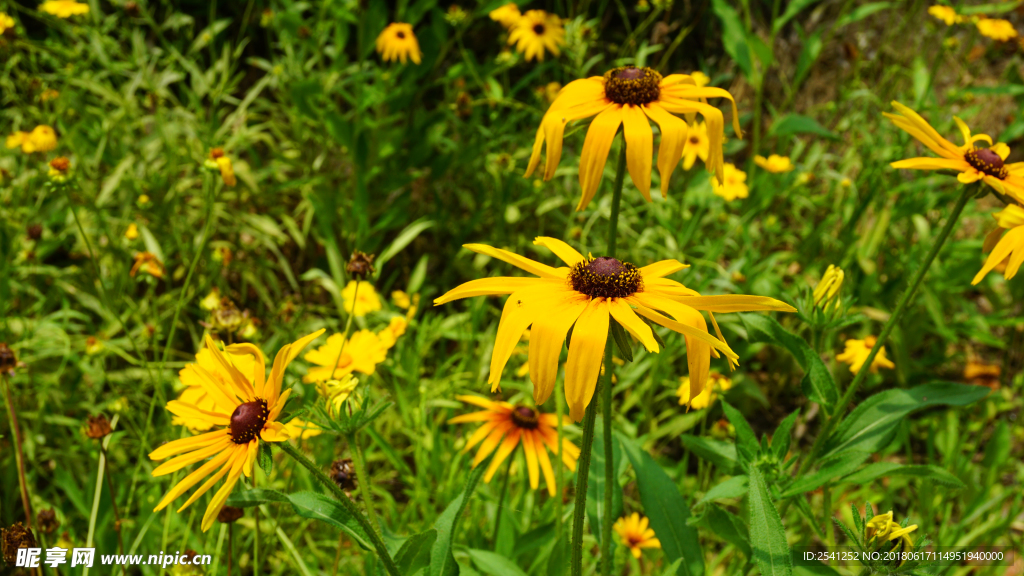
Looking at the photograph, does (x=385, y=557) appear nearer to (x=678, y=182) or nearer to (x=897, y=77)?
(x=678, y=182)

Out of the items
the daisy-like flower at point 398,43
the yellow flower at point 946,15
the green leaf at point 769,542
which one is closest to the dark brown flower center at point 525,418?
the green leaf at point 769,542

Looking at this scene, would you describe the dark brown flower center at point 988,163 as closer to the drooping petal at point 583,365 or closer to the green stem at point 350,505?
the drooping petal at point 583,365

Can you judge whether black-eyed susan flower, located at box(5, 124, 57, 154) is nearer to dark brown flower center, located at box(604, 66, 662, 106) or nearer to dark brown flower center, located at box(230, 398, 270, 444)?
dark brown flower center, located at box(230, 398, 270, 444)

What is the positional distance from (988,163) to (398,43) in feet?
8.02

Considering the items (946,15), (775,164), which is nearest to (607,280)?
(775,164)

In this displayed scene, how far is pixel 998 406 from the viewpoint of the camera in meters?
2.75

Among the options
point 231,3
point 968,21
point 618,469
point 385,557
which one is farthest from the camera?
point 231,3

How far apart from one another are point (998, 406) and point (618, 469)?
7.29 ft

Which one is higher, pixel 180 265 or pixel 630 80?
pixel 630 80

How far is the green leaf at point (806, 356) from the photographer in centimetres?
131

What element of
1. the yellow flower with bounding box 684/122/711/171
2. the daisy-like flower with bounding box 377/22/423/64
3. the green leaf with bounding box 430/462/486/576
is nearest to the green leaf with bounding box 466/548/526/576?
the green leaf with bounding box 430/462/486/576

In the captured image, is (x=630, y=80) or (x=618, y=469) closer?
(x=630, y=80)

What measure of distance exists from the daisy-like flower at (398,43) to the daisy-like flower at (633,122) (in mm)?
1850

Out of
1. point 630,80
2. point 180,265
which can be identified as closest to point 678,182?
point 630,80
